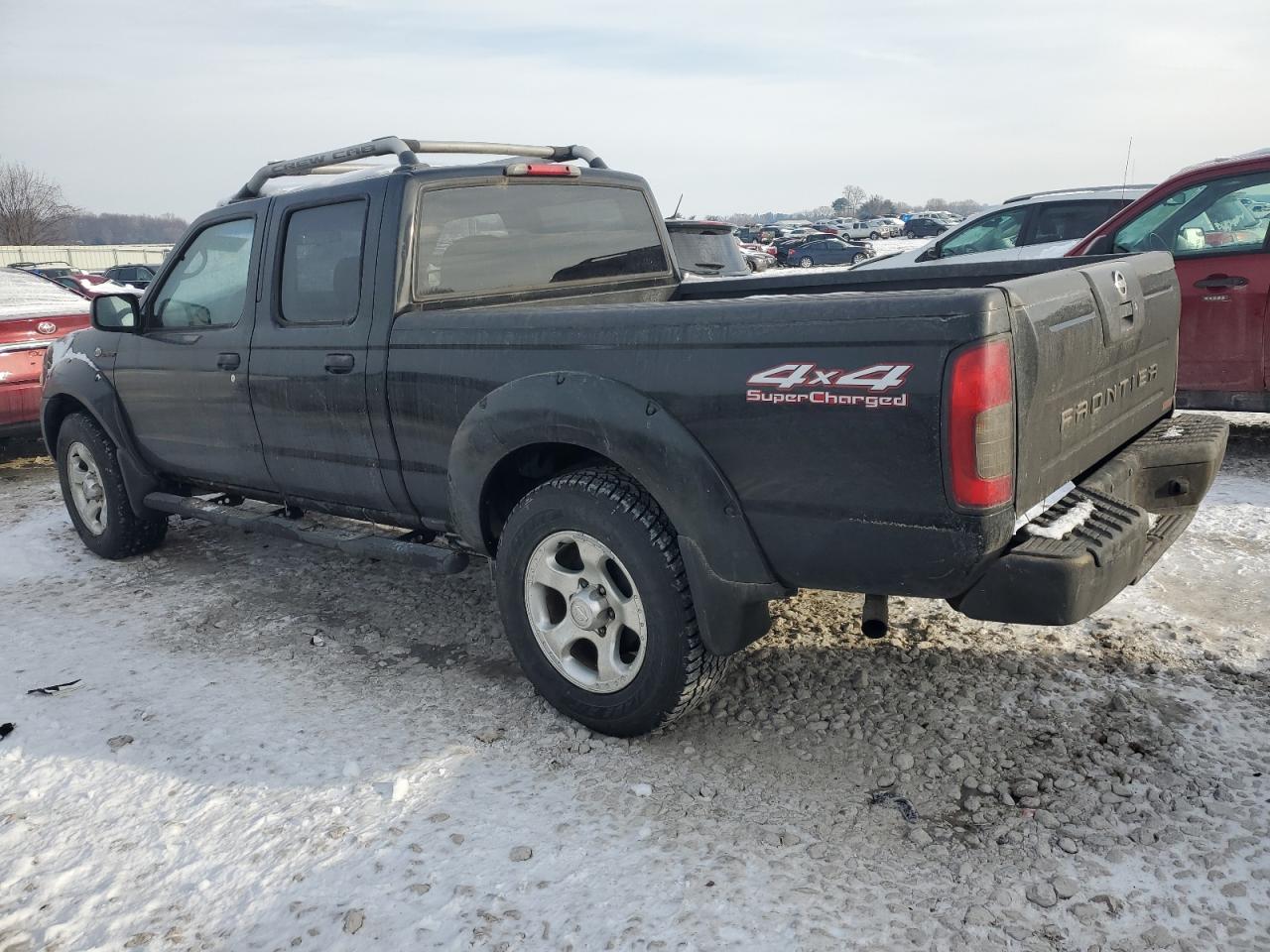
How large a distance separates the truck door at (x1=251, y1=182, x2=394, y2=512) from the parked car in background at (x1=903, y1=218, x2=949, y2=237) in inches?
2256

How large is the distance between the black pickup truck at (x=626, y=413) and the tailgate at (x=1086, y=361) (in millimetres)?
15

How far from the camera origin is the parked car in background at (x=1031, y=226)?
28.2ft

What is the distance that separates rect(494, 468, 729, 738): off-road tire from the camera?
3.05 meters

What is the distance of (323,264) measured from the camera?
414 cm

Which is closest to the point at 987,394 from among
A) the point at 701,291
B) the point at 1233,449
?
the point at 701,291

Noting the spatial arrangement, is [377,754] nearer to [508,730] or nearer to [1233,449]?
[508,730]

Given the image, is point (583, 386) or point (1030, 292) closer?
point (1030, 292)

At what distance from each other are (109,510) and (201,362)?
137 cm

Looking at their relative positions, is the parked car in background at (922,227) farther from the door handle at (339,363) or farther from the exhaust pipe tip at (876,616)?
the exhaust pipe tip at (876,616)

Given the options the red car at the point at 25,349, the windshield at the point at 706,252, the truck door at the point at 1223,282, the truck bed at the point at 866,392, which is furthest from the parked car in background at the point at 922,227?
the truck bed at the point at 866,392

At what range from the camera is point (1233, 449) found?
6734 mm

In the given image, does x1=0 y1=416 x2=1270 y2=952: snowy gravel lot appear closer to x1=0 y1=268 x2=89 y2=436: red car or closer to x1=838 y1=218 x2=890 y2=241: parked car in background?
x1=0 y1=268 x2=89 y2=436: red car

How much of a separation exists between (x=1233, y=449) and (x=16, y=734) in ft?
23.3

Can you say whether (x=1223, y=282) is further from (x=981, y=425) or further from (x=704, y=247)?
(x=704, y=247)
